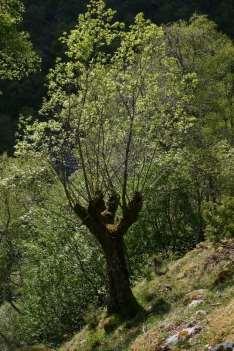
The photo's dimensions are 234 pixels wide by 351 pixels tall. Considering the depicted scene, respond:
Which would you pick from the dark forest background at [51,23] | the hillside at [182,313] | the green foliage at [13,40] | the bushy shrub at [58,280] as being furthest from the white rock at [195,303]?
the dark forest background at [51,23]

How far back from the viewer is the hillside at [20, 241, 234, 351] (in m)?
11.7

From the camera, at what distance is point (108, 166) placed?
25.9 m

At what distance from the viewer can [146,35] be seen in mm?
19562

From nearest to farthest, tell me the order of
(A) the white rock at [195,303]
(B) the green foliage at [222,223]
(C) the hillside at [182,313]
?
(C) the hillside at [182,313] < (A) the white rock at [195,303] < (B) the green foliage at [222,223]

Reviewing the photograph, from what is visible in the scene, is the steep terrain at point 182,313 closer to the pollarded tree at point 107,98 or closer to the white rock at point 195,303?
the white rock at point 195,303

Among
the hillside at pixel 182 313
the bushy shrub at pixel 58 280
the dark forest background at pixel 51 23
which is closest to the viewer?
the hillside at pixel 182 313

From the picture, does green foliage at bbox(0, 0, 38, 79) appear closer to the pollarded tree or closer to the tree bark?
the pollarded tree

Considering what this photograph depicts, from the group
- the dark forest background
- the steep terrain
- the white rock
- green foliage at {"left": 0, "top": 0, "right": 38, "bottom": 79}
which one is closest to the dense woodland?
green foliage at {"left": 0, "top": 0, "right": 38, "bottom": 79}

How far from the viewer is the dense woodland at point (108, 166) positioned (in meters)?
19.6

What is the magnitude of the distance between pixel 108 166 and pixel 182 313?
38.5ft

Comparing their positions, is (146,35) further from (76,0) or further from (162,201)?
(76,0)

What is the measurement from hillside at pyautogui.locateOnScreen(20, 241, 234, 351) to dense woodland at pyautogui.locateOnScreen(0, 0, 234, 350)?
88 cm

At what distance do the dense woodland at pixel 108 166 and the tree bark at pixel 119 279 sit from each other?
0.13 feet

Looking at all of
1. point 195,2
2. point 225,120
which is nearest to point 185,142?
point 225,120
